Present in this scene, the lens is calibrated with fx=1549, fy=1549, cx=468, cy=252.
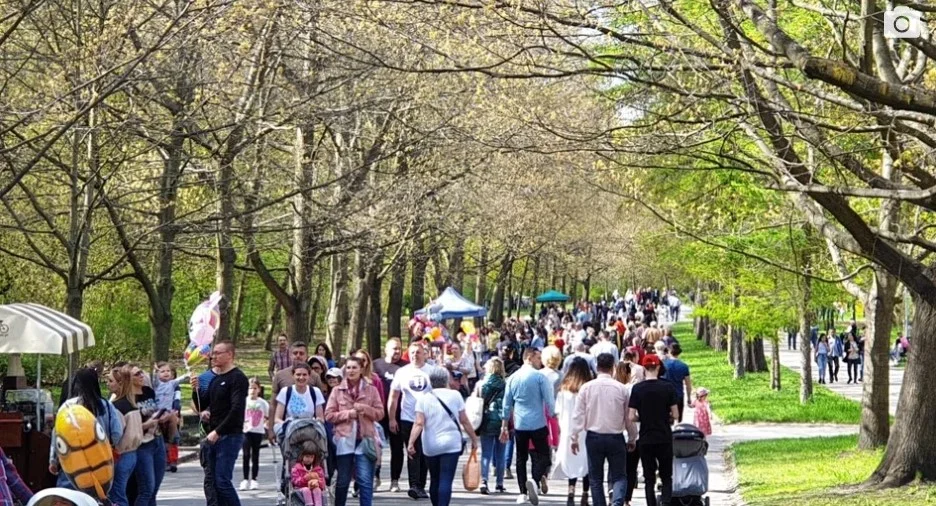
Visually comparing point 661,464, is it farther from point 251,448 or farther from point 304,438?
point 251,448

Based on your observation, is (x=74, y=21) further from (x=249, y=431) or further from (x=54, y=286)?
(x=54, y=286)

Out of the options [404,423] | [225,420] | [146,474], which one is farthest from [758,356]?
[146,474]

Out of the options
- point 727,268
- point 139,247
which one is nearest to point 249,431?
point 139,247

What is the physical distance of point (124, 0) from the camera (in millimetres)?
18594

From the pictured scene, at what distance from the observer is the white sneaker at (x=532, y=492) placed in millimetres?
16141

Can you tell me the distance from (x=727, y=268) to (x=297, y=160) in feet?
41.9

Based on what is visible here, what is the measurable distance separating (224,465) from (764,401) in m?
20.9

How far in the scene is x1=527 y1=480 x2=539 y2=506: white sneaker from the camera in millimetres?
16141

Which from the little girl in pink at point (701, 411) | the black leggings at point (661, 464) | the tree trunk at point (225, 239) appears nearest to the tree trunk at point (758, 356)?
the tree trunk at point (225, 239)

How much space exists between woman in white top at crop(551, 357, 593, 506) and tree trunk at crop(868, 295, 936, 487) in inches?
129

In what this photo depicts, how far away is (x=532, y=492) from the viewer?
16156 mm

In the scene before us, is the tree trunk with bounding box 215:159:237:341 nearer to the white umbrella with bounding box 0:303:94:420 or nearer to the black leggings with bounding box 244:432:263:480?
the black leggings with bounding box 244:432:263:480

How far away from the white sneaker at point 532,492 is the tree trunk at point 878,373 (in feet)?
21.5

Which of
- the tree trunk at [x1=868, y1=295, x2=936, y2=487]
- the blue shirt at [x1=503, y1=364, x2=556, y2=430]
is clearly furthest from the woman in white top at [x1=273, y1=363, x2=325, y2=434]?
the tree trunk at [x1=868, y1=295, x2=936, y2=487]
